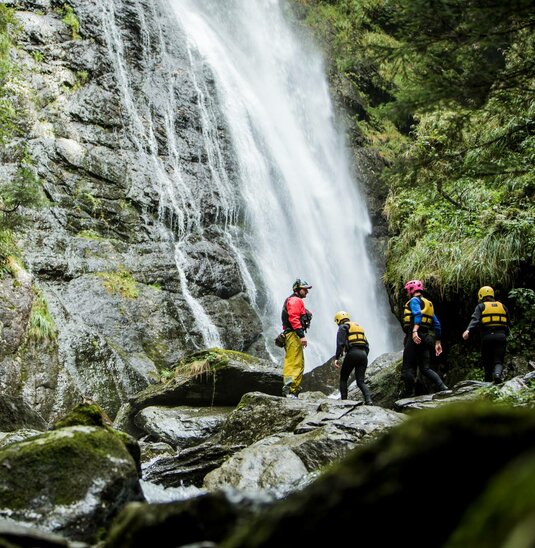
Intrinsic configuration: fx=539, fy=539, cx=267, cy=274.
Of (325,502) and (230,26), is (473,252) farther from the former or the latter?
(230,26)

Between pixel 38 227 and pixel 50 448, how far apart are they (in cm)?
1138

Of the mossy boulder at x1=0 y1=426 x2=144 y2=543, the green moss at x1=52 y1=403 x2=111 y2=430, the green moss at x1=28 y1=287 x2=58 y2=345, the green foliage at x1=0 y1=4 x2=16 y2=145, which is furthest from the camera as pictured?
the green moss at x1=28 y1=287 x2=58 y2=345

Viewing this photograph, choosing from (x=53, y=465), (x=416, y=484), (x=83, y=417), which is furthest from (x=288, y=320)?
(x=416, y=484)

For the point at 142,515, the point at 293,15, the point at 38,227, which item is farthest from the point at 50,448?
the point at 293,15

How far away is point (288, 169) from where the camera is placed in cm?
2247

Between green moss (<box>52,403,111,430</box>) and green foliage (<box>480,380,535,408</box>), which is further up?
green moss (<box>52,403,111,430</box>)

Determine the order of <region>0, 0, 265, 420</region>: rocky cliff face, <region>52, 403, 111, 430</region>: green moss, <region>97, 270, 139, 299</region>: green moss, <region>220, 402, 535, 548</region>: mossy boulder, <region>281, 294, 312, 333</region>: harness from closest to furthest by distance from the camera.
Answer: <region>220, 402, 535, 548</region>: mossy boulder, <region>52, 403, 111, 430</region>: green moss, <region>281, 294, 312, 333</region>: harness, <region>0, 0, 265, 420</region>: rocky cliff face, <region>97, 270, 139, 299</region>: green moss

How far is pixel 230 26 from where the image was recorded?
2697 cm

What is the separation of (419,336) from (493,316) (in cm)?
118

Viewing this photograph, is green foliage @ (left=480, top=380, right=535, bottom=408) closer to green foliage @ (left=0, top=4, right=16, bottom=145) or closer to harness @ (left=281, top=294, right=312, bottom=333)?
harness @ (left=281, top=294, right=312, bottom=333)

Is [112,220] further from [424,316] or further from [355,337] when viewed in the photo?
[424,316]

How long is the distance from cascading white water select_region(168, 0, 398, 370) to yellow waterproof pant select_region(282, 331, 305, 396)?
6.15m

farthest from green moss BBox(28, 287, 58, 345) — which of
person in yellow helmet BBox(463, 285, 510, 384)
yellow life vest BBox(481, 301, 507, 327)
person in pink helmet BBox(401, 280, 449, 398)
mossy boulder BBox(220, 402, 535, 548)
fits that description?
mossy boulder BBox(220, 402, 535, 548)

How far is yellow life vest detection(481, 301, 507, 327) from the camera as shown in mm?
8531
